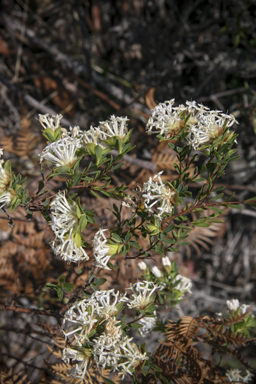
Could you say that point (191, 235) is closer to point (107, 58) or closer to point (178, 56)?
point (178, 56)

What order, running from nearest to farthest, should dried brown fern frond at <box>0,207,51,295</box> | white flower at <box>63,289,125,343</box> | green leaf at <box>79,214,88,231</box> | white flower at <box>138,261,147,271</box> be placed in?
1. green leaf at <box>79,214,88,231</box>
2. white flower at <box>63,289,125,343</box>
3. white flower at <box>138,261,147,271</box>
4. dried brown fern frond at <box>0,207,51,295</box>

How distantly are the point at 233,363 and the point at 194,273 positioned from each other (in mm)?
691

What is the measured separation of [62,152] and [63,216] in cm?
18

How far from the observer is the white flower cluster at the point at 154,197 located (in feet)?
2.61

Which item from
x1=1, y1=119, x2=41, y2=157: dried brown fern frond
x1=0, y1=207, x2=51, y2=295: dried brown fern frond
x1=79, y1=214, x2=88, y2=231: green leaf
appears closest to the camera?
x1=79, y1=214, x2=88, y2=231: green leaf

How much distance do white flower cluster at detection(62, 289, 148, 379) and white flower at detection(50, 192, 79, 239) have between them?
23 cm

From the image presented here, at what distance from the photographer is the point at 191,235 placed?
1606mm

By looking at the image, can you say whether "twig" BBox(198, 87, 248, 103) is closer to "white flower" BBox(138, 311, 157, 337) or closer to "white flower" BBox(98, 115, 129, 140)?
"white flower" BBox(98, 115, 129, 140)

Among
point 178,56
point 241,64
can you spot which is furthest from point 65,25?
point 241,64

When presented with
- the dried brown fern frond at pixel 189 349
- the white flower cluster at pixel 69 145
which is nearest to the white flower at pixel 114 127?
the white flower cluster at pixel 69 145

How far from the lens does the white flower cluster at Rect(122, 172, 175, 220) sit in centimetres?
Answer: 80

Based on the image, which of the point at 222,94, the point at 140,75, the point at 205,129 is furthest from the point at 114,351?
the point at 140,75

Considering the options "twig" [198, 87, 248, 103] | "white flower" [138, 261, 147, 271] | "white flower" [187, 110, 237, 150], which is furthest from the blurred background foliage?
"white flower" [187, 110, 237, 150]

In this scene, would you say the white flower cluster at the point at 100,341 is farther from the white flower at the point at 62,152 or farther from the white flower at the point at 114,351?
the white flower at the point at 62,152
